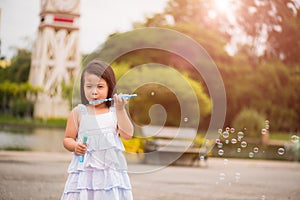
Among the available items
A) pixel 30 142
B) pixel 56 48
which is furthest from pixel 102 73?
pixel 56 48

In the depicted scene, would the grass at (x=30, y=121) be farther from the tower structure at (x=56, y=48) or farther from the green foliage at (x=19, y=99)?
the tower structure at (x=56, y=48)

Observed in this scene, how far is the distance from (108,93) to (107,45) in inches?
846

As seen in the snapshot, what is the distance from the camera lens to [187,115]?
67.6 feet

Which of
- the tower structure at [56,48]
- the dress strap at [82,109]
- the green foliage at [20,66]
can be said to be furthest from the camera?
the green foliage at [20,66]

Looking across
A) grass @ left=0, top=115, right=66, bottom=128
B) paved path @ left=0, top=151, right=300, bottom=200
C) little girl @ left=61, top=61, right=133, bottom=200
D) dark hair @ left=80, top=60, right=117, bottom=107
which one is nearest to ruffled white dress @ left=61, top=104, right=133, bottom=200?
little girl @ left=61, top=61, right=133, bottom=200

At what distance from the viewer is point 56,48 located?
48469 mm

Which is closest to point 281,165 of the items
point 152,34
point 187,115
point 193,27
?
point 187,115

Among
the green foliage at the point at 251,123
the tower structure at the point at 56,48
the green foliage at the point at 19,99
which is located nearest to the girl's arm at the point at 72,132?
the green foliage at the point at 251,123

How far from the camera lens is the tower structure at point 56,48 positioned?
46500mm

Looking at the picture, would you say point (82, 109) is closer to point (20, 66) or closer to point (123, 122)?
point (123, 122)

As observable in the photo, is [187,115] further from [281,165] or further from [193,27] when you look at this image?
[193,27]

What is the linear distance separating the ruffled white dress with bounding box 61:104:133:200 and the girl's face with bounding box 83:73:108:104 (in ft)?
0.41

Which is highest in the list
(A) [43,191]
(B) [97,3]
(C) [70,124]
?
(B) [97,3]

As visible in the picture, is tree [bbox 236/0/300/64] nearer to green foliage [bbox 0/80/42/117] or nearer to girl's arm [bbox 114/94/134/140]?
green foliage [bbox 0/80/42/117]
